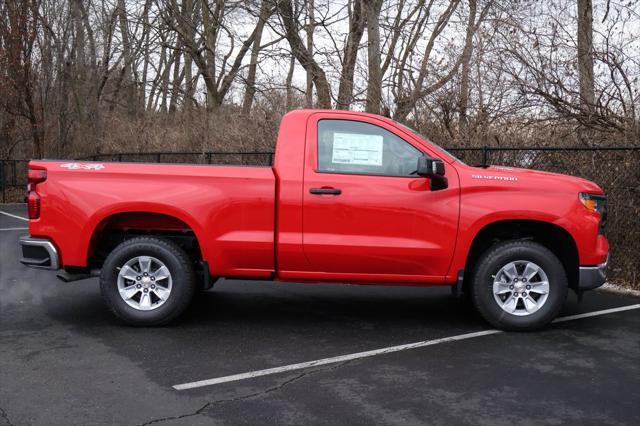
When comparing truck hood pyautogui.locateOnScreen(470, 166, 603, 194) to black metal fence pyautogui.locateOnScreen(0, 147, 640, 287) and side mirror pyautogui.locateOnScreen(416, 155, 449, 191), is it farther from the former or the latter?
black metal fence pyautogui.locateOnScreen(0, 147, 640, 287)

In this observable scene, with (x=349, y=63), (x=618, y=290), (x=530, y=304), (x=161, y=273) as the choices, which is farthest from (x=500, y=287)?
(x=349, y=63)

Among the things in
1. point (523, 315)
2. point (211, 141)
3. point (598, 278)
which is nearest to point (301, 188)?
point (523, 315)

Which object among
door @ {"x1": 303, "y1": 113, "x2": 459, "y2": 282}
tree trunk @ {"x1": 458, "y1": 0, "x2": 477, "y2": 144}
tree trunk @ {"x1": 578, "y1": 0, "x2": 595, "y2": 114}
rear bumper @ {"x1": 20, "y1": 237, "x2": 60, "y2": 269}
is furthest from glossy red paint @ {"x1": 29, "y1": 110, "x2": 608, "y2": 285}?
tree trunk @ {"x1": 458, "y1": 0, "x2": 477, "y2": 144}

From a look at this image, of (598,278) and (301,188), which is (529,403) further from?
(301,188)

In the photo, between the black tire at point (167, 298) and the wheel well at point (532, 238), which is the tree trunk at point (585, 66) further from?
the black tire at point (167, 298)

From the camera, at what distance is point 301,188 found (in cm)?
618

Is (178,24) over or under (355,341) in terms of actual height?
over

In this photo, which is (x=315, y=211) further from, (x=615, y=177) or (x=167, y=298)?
(x=615, y=177)

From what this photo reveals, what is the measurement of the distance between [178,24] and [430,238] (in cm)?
2095

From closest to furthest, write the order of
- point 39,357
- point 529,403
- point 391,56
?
point 529,403
point 39,357
point 391,56

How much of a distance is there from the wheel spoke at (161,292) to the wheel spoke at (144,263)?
19 centimetres

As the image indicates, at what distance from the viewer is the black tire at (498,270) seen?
20.4 feet

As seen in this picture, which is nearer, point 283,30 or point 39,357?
point 39,357

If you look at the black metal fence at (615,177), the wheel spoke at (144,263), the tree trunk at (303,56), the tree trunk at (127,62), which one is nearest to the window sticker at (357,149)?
the wheel spoke at (144,263)
